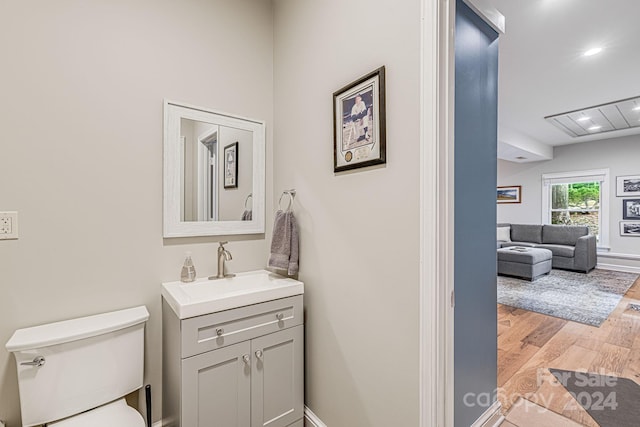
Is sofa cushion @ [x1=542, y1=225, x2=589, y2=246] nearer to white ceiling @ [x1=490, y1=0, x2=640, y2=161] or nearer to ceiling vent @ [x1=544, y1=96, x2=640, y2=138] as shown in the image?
ceiling vent @ [x1=544, y1=96, x2=640, y2=138]

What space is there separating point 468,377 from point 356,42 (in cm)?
180

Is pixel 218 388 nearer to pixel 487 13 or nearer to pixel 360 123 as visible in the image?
pixel 360 123

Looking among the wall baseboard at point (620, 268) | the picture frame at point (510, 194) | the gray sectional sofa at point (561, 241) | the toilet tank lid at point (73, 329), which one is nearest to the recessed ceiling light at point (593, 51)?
the gray sectional sofa at point (561, 241)

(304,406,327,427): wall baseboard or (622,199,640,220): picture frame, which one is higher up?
(622,199,640,220): picture frame

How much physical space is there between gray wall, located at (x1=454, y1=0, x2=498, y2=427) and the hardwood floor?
1.80 ft

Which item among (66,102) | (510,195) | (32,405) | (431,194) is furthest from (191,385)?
(510,195)

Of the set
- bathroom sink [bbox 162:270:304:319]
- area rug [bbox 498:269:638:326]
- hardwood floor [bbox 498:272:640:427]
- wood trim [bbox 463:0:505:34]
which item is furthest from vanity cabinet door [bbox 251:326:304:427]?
area rug [bbox 498:269:638:326]

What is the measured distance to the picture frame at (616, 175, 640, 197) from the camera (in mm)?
5476

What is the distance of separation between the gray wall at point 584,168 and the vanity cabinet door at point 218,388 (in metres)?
7.79

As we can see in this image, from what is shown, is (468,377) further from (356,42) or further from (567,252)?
(567,252)

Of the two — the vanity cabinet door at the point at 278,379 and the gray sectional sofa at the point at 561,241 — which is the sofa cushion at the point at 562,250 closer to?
the gray sectional sofa at the point at 561,241

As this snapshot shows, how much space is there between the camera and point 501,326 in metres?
3.04

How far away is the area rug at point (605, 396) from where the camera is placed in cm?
173

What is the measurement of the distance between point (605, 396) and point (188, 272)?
2.92m
